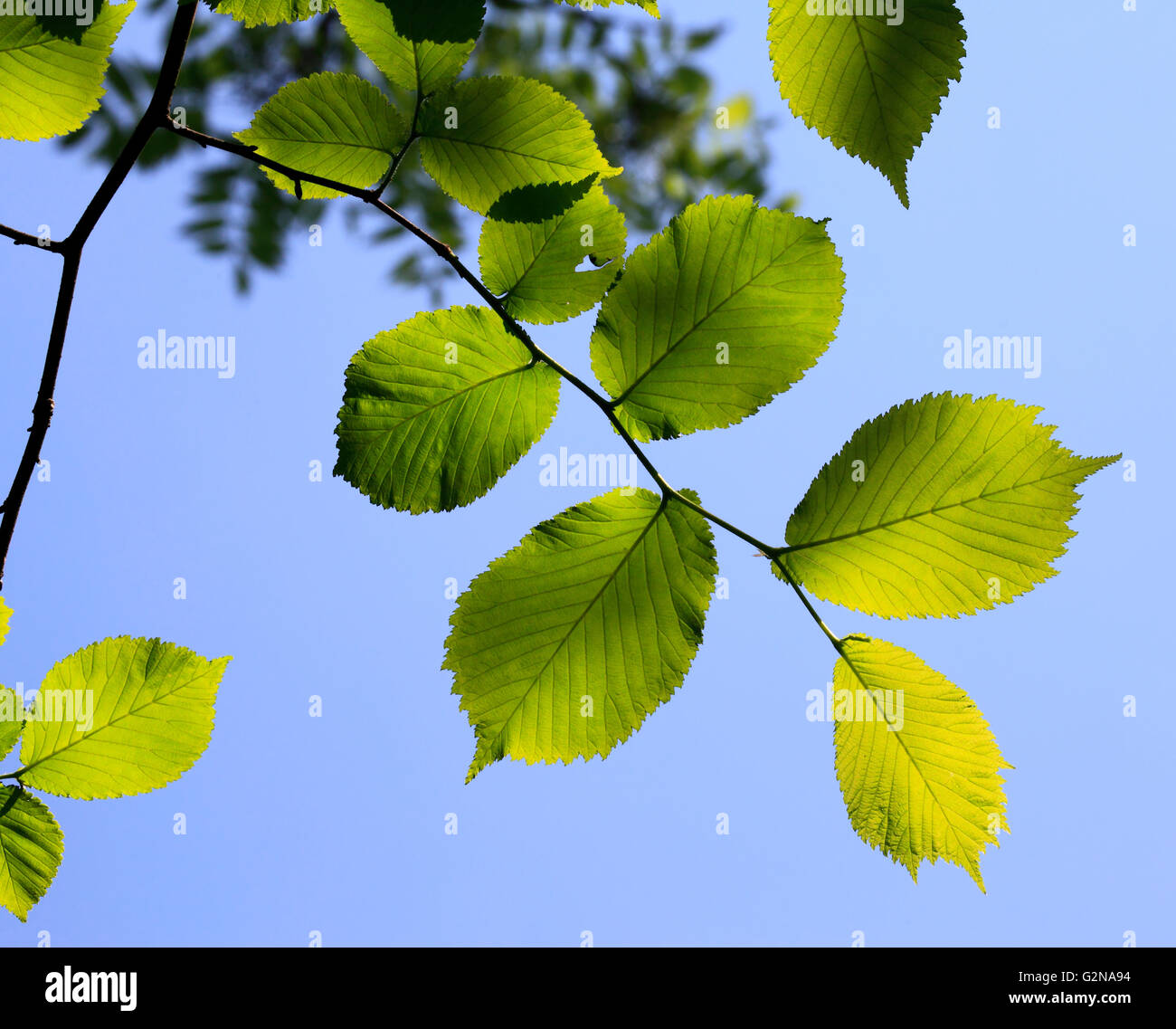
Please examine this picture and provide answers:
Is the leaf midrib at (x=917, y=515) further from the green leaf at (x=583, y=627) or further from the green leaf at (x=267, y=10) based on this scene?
the green leaf at (x=267, y=10)

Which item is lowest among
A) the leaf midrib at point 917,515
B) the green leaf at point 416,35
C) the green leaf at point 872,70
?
the leaf midrib at point 917,515

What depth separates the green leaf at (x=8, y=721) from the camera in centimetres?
60

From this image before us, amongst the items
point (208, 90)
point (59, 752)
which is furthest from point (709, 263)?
point (208, 90)

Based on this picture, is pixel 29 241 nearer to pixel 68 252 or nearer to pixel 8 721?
pixel 68 252

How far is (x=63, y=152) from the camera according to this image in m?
1.98

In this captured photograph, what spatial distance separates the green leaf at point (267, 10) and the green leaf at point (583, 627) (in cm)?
33

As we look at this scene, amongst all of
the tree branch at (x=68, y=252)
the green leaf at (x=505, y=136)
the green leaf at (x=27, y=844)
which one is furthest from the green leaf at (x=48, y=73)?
the green leaf at (x=27, y=844)

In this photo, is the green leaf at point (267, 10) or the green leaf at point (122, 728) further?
the green leaf at point (122, 728)

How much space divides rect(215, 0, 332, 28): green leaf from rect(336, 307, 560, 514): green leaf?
0.61 feet

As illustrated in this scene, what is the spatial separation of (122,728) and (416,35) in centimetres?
49

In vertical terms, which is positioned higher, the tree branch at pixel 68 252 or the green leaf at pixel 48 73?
the green leaf at pixel 48 73

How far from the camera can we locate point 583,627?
552mm

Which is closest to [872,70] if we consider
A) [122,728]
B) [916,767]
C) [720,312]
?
[720,312]

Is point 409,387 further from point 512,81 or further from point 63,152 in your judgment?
point 63,152
